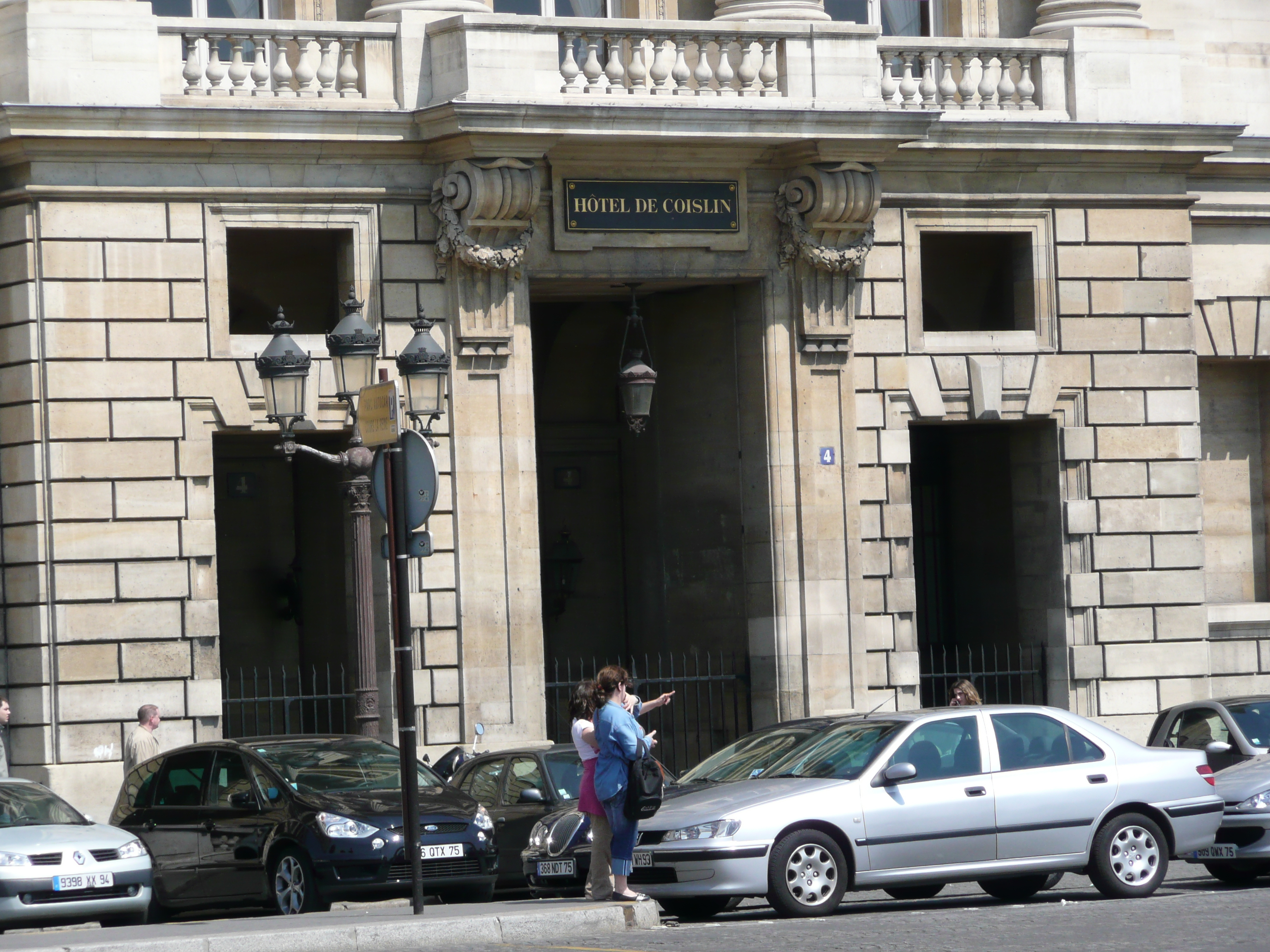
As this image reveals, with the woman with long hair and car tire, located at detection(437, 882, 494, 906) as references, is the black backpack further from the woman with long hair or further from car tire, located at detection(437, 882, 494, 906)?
car tire, located at detection(437, 882, 494, 906)

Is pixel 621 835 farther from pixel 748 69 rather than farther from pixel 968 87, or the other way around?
pixel 968 87

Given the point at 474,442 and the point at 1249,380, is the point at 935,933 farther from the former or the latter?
the point at 1249,380

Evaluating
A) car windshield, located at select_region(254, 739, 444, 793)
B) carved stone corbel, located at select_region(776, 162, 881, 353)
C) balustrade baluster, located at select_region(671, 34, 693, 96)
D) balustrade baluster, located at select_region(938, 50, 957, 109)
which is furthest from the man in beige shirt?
balustrade baluster, located at select_region(938, 50, 957, 109)

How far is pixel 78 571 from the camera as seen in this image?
2089 centimetres

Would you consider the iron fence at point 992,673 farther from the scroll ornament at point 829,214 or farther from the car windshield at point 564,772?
the car windshield at point 564,772

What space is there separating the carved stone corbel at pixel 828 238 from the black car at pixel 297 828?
756 centimetres

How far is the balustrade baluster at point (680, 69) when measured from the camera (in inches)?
887

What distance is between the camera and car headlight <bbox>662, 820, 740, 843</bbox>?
1465cm

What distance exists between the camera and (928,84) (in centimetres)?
2389

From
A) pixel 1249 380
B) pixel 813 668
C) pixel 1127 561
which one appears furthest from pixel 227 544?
pixel 1249 380

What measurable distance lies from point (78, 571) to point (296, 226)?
3.88m

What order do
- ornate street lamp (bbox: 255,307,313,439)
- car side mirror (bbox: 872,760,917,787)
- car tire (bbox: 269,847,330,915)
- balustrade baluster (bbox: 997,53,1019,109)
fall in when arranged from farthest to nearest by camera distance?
1. balustrade baluster (bbox: 997,53,1019,109)
2. ornate street lamp (bbox: 255,307,313,439)
3. car tire (bbox: 269,847,330,915)
4. car side mirror (bbox: 872,760,917,787)

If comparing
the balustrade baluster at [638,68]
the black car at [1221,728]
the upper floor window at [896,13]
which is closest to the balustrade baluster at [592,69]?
the balustrade baluster at [638,68]

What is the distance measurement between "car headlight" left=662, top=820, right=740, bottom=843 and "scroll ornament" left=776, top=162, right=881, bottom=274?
962 cm
